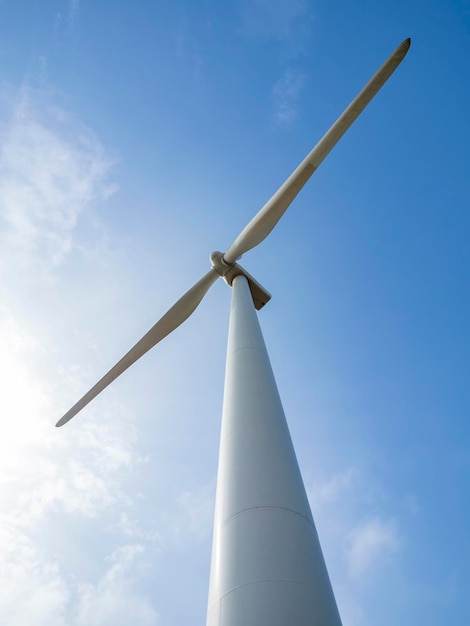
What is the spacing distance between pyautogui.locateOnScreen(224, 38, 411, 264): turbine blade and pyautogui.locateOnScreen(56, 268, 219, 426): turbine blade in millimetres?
2144

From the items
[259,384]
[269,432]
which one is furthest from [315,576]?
[259,384]

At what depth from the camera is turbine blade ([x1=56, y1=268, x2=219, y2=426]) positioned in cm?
1608

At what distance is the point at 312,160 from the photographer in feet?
47.1

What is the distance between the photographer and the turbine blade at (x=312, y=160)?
1327 centimetres

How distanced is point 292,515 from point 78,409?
12.5m

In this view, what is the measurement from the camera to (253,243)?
1617 centimetres

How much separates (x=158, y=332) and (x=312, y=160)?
26.3 feet

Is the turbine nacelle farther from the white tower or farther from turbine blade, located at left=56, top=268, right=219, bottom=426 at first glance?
the white tower

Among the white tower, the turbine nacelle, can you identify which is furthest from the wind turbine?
the turbine nacelle

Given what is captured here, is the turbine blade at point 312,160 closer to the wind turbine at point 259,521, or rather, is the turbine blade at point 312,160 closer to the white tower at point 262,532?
the wind turbine at point 259,521

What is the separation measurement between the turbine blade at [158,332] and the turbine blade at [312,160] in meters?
2.14

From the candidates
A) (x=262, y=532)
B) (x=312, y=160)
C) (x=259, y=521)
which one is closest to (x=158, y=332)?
(x=312, y=160)

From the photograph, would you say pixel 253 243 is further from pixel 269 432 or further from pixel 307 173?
pixel 269 432

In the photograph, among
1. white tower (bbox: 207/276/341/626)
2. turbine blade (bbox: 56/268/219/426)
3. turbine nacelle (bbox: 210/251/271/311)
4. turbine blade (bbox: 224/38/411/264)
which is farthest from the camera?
turbine nacelle (bbox: 210/251/271/311)
